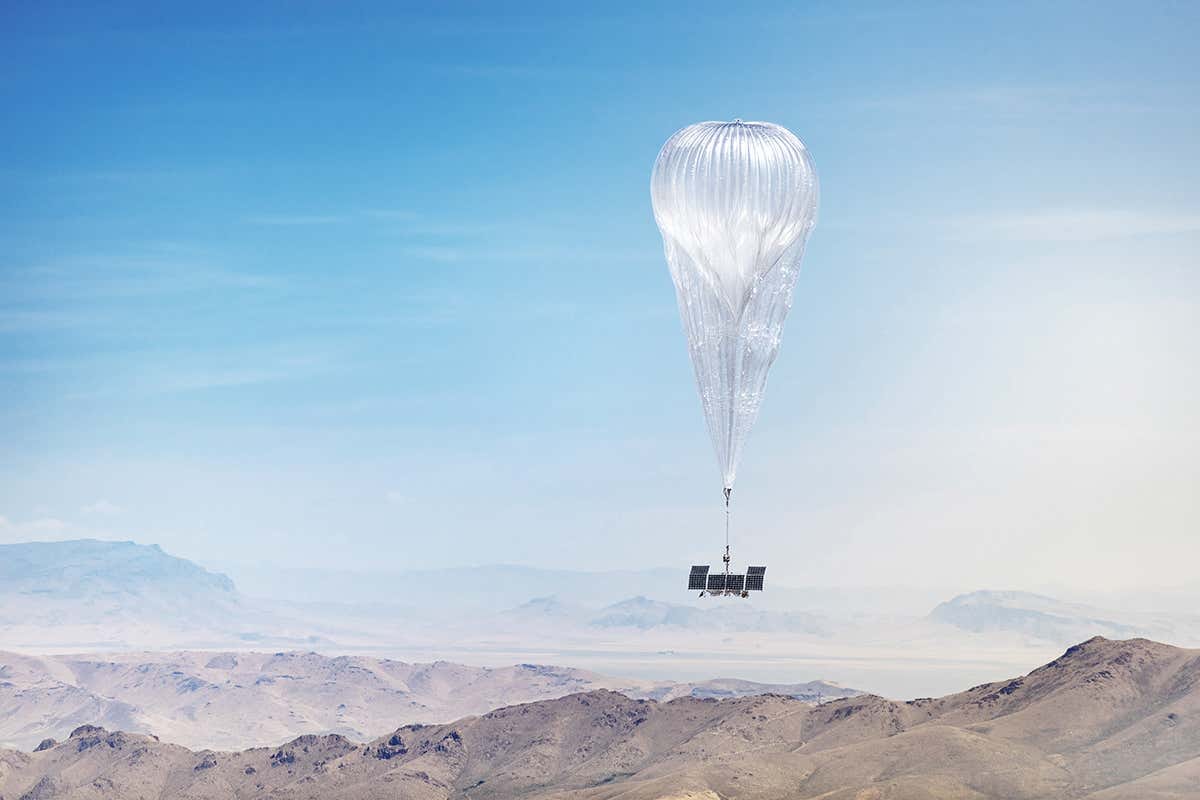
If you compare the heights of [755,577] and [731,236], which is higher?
[731,236]

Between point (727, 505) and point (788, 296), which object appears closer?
point (727, 505)

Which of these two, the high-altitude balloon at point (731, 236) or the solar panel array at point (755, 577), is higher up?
the high-altitude balloon at point (731, 236)

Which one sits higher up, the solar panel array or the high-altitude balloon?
the high-altitude balloon

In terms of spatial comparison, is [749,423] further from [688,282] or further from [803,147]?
[803,147]

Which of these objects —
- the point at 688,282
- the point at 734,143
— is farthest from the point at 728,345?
the point at 734,143
